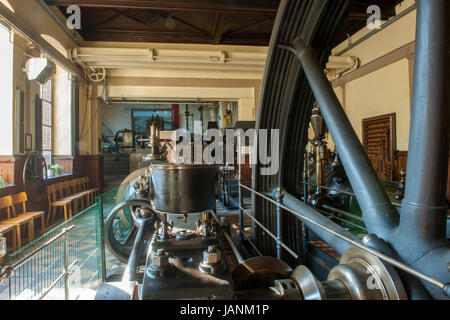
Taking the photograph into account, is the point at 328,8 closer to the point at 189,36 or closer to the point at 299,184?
the point at 299,184

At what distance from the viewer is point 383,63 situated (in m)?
5.85

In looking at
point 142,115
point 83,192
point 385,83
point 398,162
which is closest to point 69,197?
point 83,192

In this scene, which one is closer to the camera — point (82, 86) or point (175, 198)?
point (175, 198)

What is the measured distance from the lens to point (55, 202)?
504 cm

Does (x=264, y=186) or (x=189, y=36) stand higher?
(x=189, y=36)

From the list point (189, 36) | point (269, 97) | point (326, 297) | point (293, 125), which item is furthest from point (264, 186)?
point (189, 36)

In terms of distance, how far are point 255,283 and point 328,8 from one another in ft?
4.73

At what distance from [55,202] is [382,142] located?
7455mm

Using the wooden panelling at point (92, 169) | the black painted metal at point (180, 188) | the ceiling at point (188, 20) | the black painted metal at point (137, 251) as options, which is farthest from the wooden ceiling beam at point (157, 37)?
the black painted metal at point (180, 188)

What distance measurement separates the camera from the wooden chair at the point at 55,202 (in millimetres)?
4973

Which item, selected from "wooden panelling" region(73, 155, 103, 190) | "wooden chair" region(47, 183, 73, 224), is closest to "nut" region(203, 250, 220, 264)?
"wooden chair" region(47, 183, 73, 224)

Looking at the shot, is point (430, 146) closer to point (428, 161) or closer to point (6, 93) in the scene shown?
point (428, 161)

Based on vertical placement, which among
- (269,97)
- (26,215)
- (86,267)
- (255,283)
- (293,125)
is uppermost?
A: (269,97)

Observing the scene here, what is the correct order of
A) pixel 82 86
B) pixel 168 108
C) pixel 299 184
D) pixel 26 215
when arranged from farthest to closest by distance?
pixel 168 108 → pixel 82 86 → pixel 26 215 → pixel 299 184
